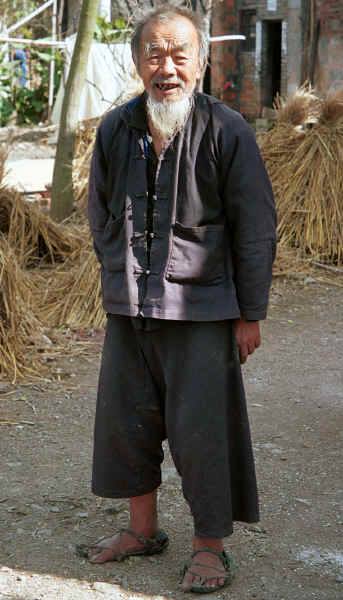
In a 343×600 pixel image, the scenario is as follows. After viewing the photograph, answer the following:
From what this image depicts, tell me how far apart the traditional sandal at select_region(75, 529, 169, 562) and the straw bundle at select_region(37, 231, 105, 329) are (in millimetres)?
2707

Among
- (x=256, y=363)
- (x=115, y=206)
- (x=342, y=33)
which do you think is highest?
(x=342, y=33)

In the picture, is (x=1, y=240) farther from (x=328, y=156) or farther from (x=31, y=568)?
(x=328, y=156)

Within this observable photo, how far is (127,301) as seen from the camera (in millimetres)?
2361

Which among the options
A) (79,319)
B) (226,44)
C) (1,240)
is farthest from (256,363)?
(226,44)

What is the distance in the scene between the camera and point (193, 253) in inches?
91.2

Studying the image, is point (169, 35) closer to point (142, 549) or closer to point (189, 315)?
point (189, 315)

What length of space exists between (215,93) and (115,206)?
484 inches

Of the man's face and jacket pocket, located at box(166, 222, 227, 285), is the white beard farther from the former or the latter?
jacket pocket, located at box(166, 222, 227, 285)

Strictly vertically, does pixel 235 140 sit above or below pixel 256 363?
above

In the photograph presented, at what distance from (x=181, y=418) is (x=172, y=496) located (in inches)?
33.7

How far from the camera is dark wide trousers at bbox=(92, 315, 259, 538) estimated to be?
2.34 metres

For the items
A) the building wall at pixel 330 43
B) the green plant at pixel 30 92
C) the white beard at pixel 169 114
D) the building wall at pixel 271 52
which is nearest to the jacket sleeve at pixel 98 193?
the white beard at pixel 169 114

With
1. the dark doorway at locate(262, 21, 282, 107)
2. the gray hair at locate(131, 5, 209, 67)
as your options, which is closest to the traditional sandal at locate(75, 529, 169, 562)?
the gray hair at locate(131, 5, 209, 67)

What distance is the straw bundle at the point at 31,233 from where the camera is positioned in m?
5.82
